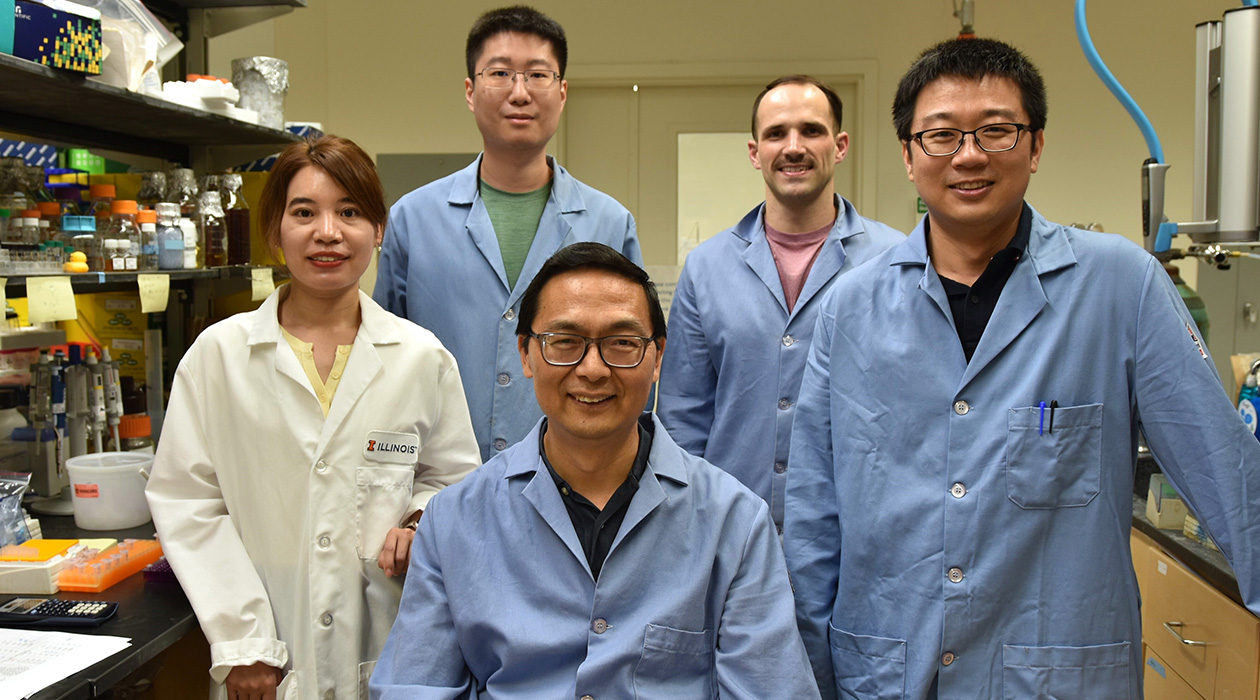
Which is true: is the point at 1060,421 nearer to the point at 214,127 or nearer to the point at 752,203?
the point at 214,127

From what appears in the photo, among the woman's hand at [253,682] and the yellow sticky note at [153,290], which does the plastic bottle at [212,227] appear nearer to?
the yellow sticky note at [153,290]

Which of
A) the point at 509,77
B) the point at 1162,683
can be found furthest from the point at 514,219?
the point at 1162,683

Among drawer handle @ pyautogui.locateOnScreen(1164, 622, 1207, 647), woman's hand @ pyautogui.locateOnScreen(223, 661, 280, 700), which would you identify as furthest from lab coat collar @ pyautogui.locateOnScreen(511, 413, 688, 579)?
drawer handle @ pyautogui.locateOnScreen(1164, 622, 1207, 647)

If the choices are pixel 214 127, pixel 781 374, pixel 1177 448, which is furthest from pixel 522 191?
pixel 1177 448

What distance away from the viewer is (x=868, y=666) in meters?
1.40

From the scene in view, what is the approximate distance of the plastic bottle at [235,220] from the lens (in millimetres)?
2455

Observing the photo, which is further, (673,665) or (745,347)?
(745,347)

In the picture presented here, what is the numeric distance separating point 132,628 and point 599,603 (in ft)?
A: 2.63

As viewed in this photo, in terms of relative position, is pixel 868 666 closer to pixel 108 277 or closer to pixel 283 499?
pixel 283 499

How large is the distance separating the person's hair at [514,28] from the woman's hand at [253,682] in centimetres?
132

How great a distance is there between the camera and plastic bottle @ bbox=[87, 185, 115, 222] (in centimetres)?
204

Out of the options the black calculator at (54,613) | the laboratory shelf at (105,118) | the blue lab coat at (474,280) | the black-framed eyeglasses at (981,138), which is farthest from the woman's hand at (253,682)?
the black-framed eyeglasses at (981,138)

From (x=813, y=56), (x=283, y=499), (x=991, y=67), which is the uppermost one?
(x=813, y=56)

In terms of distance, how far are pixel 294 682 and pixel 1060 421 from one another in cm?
130
